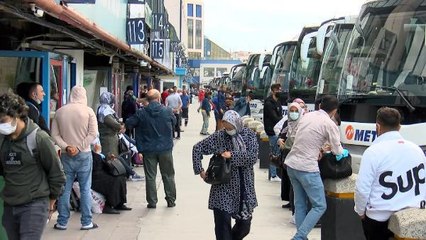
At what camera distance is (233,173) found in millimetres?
6012


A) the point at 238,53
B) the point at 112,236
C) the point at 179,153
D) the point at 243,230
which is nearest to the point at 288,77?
the point at 179,153

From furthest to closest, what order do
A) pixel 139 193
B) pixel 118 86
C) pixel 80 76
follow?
pixel 118 86, pixel 80 76, pixel 139 193

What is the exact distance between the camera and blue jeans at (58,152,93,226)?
7.80 meters

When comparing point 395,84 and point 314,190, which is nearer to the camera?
point 314,190

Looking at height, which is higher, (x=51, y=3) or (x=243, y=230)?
(x=51, y=3)

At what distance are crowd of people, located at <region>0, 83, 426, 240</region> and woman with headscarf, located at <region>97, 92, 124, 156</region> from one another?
2 cm

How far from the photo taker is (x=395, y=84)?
26.7ft

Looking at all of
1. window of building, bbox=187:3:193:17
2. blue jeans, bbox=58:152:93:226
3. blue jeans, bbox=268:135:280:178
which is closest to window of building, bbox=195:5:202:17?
window of building, bbox=187:3:193:17

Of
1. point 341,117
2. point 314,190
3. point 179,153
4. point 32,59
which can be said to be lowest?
point 179,153

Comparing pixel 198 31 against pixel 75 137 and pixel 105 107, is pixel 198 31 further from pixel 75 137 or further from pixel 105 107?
pixel 75 137

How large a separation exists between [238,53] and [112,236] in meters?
161

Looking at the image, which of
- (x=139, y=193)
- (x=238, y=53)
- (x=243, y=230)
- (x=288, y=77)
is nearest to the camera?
(x=243, y=230)

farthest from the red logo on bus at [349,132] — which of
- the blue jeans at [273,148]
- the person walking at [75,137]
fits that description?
the person walking at [75,137]

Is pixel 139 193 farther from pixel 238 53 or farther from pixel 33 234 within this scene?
pixel 238 53
